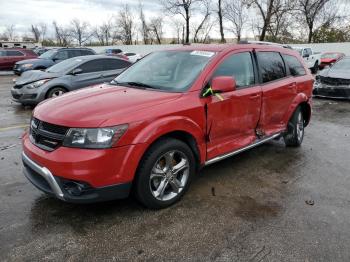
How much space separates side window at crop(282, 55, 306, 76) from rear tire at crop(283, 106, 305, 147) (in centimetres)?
61

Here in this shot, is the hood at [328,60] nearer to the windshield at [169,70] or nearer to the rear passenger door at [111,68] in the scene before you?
the rear passenger door at [111,68]

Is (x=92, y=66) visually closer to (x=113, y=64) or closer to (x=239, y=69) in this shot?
(x=113, y=64)

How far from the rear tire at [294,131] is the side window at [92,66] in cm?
614

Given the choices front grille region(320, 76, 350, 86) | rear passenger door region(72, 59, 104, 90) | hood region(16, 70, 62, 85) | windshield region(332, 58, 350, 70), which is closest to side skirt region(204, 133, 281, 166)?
rear passenger door region(72, 59, 104, 90)

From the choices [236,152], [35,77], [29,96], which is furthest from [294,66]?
[35,77]

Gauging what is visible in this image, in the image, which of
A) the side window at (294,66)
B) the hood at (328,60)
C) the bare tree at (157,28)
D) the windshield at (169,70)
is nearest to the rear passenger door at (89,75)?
the windshield at (169,70)

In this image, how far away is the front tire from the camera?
3.52 meters

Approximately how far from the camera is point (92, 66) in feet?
33.2

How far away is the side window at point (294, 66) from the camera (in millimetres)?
5796

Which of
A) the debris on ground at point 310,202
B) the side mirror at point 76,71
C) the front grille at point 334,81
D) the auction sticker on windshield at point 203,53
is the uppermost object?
the auction sticker on windshield at point 203,53

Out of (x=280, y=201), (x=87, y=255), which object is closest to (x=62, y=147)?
(x=87, y=255)

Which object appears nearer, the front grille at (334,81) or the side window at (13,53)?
the front grille at (334,81)

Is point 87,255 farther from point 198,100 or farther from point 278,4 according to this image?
point 278,4

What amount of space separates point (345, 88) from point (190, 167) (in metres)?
9.09
